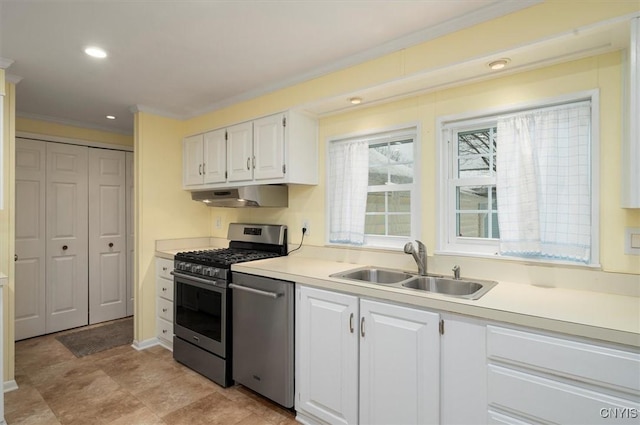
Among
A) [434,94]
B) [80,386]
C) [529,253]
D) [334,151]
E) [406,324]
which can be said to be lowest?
[80,386]

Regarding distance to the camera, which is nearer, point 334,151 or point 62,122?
point 334,151

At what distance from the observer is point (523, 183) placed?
1.92 metres

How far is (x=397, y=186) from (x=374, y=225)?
37 centimetres

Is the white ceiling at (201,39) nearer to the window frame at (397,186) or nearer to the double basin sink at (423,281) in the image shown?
the window frame at (397,186)

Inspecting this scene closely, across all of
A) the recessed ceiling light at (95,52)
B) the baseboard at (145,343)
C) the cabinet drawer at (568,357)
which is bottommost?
the baseboard at (145,343)

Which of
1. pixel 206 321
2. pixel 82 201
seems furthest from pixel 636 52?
pixel 82 201

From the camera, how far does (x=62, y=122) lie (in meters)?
3.84

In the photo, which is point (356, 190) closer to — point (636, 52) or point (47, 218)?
point (636, 52)

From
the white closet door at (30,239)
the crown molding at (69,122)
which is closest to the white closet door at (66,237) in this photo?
the white closet door at (30,239)

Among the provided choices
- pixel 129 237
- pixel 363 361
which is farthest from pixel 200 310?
pixel 129 237

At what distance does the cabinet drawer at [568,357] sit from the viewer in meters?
1.19

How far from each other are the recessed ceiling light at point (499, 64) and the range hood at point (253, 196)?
1.84 meters

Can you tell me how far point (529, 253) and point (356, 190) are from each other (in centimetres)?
124

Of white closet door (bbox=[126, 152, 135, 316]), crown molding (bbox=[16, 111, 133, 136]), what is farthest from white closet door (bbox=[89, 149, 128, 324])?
crown molding (bbox=[16, 111, 133, 136])
